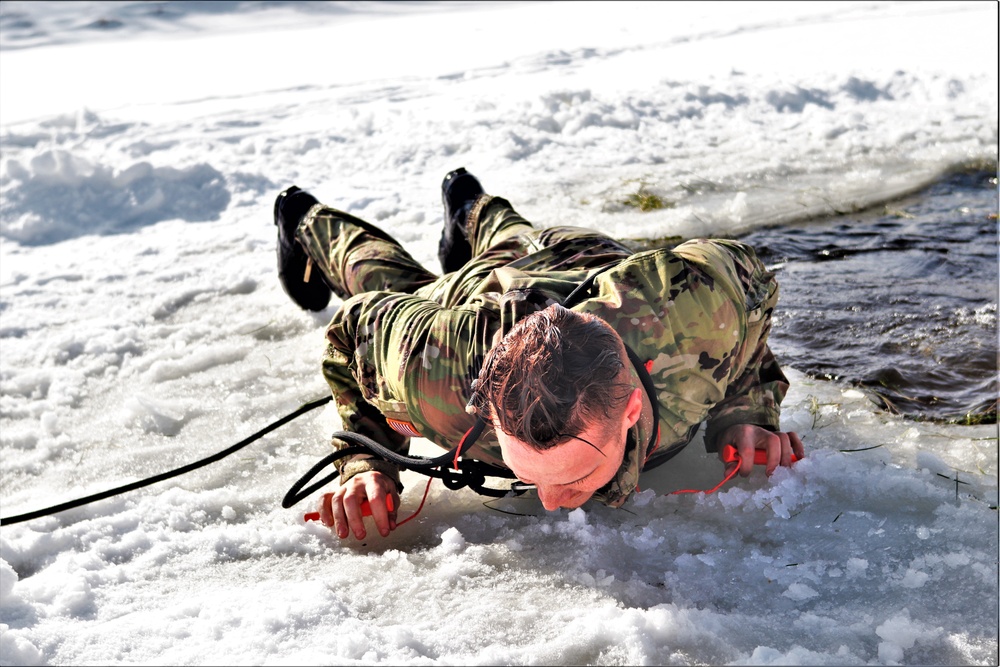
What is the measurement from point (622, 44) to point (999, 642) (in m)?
7.13

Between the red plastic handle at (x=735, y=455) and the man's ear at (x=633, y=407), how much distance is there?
23.9 inches

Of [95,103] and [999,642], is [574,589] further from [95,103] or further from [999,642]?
[95,103]

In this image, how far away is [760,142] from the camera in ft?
18.2

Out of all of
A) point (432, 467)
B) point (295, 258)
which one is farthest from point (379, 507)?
point (295, 258)

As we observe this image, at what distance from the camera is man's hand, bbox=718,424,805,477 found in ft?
7.76

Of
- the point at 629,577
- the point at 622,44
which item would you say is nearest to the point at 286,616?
the point at 629,577

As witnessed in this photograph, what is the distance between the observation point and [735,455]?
2.39 m

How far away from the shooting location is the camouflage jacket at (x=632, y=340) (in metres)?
2.10

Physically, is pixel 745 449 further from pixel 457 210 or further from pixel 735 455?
pixel 457 210

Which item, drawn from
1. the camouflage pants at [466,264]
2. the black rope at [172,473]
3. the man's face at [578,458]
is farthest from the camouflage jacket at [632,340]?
the black rope at [172,473]

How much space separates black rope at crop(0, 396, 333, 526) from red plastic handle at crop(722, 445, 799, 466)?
1.23 meters

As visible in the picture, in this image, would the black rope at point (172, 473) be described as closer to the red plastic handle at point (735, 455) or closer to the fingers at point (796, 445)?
the red plastic handle at point (735, 455)

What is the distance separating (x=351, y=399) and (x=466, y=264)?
0.58 m

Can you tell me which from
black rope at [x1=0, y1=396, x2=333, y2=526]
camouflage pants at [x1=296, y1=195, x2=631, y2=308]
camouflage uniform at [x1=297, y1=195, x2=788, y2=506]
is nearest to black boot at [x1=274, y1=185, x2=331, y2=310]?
camouflage pants at [x1=296, y1=195, x2=631, y2=308]
